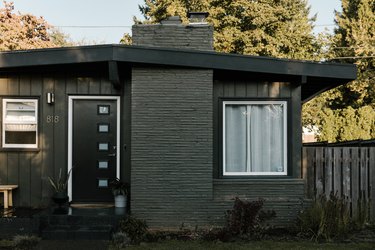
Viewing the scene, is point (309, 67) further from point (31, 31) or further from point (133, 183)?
point (31, 31)

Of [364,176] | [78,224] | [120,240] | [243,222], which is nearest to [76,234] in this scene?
[78,224]

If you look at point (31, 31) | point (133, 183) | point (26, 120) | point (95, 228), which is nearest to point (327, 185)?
point (133, 183)

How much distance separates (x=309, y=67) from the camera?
311 inches

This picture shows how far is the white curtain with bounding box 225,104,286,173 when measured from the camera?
841 centimetres

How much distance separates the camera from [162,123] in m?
7.91

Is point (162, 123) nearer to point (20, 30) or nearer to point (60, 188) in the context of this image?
point (60, 188)

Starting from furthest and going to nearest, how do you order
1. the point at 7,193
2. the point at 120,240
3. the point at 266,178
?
the point at 7,193 < the point at 266,178 < the point at 120,240

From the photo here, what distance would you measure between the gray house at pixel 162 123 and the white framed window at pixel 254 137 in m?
0.02

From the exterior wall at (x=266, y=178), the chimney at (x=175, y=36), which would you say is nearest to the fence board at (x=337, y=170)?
the exterior wall at (x=266, y=178)

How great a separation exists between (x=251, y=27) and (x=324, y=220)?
18305 millimetres

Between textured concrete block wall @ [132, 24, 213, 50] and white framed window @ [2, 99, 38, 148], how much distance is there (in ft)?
8.33

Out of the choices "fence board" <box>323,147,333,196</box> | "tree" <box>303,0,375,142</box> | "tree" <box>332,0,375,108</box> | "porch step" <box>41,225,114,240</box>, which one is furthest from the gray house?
"tree" <box>332,0,375,108</box>

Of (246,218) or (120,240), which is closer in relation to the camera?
(120,240)

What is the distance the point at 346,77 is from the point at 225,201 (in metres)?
3.26
